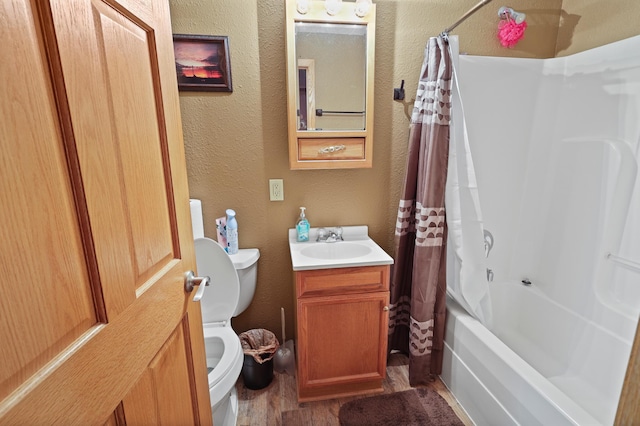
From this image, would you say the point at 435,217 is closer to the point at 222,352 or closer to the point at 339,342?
the point at 339,342

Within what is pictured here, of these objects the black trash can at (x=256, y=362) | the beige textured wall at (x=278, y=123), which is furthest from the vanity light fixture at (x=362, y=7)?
the black trash can at (x=256, y=362)

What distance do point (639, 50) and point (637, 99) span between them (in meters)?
0.22

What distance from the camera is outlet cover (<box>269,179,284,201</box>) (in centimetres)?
172

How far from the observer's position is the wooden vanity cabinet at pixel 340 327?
145 cm

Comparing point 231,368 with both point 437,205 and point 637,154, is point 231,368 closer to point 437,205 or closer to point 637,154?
point 437,205

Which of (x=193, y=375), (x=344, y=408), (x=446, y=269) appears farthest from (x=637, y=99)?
(x=193, y=375)

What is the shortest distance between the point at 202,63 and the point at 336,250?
4.15 feet

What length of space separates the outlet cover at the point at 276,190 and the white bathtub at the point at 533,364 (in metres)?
1.18

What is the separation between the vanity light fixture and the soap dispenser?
42.8 inches

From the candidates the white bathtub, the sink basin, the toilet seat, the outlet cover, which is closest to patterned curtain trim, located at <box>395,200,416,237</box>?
the sink basin

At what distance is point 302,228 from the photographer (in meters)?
1.74

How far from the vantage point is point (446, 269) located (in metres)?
1.66

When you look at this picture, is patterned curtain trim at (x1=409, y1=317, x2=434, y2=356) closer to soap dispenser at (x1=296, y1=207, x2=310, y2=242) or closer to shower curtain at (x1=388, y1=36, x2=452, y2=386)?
shower curtain at (x1=388, y1=36, x2=452, y2=386)

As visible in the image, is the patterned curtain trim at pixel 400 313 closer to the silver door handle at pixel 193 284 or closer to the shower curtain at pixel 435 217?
the shower curtain at pixel 435 217
